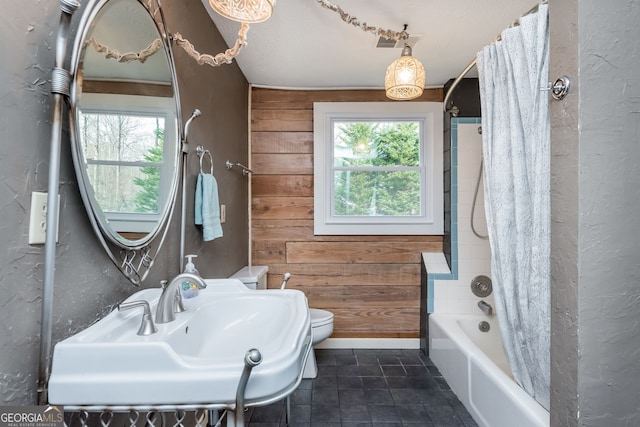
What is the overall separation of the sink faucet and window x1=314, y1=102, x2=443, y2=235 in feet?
5.58

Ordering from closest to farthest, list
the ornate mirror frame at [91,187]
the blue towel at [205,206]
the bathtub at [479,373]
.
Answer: the ornate mirror frame at [91,187] → the bathtub at [479,373] → the blue towel at [205,206]

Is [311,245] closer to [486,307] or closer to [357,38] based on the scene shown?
[486,307]

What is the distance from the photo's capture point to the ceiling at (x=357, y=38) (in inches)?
65.4

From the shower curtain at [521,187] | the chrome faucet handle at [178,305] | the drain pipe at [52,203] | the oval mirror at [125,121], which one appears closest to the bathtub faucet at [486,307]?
the shower curtain at [521,187]

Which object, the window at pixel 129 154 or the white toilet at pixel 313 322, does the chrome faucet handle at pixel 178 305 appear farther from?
the white toilet at pixel 313 322

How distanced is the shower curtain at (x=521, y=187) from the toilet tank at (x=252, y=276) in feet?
4.60

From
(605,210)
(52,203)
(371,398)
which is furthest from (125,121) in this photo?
(371,398)

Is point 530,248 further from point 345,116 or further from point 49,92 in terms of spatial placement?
point 345,116

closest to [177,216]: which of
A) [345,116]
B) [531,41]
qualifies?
[531,41]

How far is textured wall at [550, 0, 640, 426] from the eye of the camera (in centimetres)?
90

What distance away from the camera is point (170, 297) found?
971 millimetres

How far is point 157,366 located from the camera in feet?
2.25

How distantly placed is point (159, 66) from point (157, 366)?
1.03 meters

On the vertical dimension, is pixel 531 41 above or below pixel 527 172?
above
